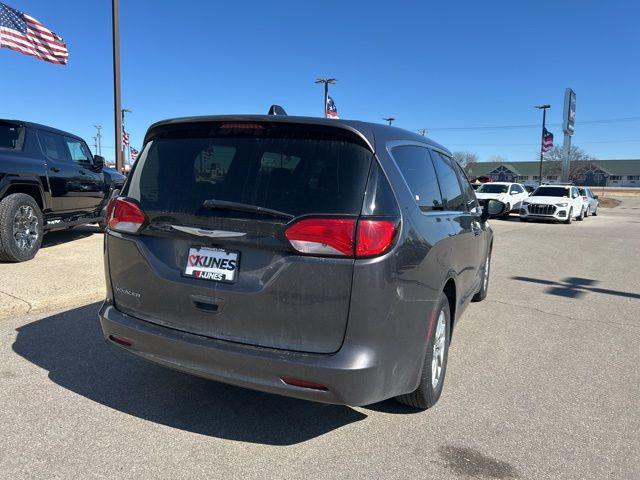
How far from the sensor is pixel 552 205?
20453 millimetres

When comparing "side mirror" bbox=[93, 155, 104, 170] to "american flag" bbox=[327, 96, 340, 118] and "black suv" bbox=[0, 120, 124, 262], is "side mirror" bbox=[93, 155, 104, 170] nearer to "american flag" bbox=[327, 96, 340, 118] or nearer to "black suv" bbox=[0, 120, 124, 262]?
"black suv" bbox=[0, 120, 124, 262]

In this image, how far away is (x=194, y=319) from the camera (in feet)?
9.00

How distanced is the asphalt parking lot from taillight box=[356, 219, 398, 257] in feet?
3.79

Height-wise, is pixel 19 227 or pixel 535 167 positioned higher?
pixel 535 167

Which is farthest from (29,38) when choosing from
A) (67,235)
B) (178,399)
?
(178,399)

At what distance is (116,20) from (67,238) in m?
5.63

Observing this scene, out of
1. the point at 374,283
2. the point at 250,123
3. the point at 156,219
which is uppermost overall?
the point at 250,123

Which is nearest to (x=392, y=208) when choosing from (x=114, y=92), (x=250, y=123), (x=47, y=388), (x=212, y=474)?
(x=250, y=123)

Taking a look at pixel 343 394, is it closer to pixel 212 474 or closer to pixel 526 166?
pixel 212 474

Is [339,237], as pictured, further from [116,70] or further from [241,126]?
[116,70]

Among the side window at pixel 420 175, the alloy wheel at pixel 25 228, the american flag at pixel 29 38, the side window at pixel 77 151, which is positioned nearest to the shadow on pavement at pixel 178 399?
the side window at pixel 420 175

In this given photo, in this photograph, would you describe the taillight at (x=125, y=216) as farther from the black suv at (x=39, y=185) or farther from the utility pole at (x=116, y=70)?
the utility pole at (x=116, y=70)

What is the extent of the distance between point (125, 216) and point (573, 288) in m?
6.58

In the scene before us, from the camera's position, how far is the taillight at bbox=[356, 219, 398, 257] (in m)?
2.45
